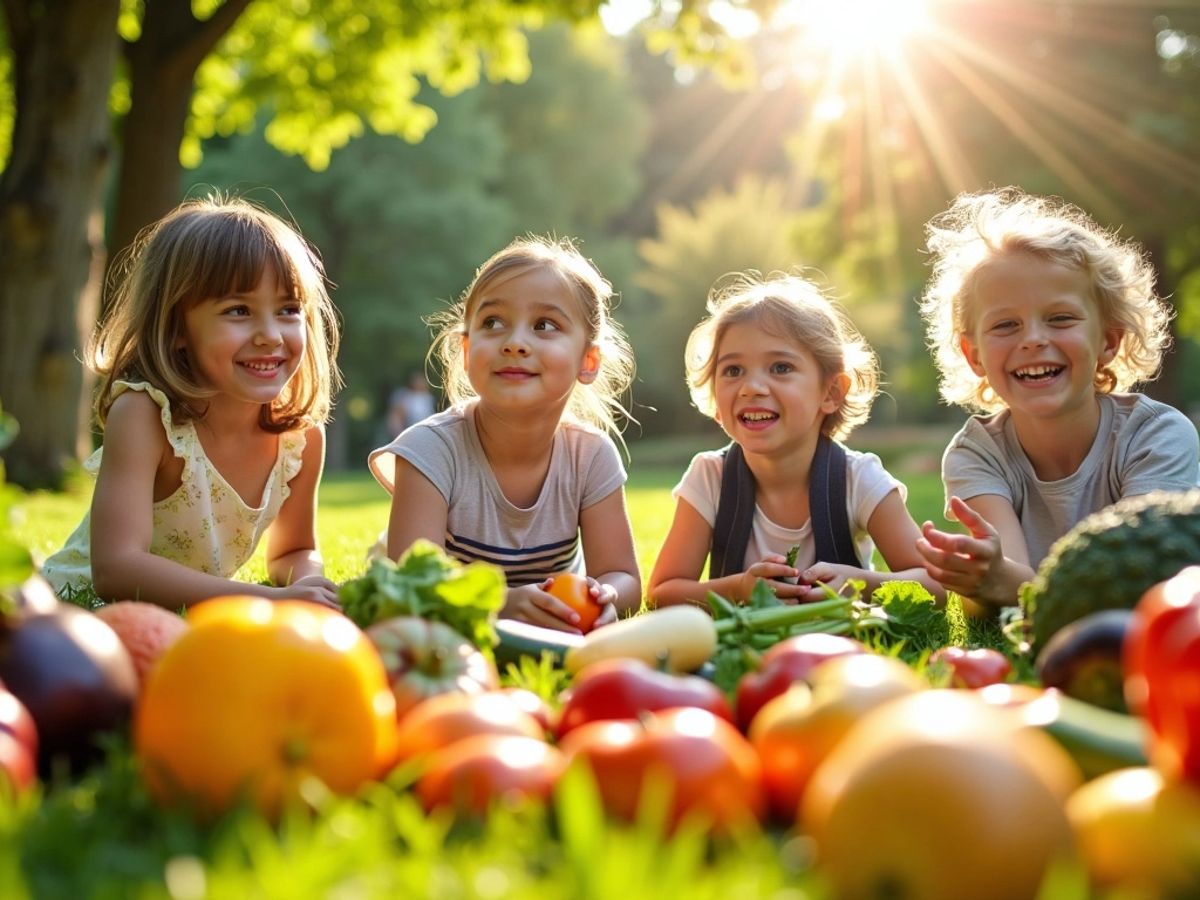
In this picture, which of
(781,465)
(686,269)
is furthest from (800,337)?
(686,269)

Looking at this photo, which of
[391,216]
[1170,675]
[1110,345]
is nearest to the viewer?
[1170,675]

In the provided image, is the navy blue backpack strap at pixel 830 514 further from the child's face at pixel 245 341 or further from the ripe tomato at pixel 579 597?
the child's face at pixel 245 341

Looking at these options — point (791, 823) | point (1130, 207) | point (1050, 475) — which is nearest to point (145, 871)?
point (791, 823)

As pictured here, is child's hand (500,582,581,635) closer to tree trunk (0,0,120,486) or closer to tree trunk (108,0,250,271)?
tree trunk (0,0,120,486)

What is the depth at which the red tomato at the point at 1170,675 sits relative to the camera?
1.63 m

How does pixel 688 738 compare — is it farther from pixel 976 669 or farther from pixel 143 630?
pixel 143 630

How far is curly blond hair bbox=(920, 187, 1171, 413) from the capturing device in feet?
15.3

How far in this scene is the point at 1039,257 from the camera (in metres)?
4.61

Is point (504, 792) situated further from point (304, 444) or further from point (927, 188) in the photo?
point (927, 188)

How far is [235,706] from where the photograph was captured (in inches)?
71.2

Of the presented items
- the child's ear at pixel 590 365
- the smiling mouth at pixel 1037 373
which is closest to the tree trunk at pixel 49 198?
the child's ear at pixel 590 365

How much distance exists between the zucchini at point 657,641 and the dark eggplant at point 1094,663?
0.87 m

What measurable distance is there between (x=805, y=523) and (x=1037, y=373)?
109 cm

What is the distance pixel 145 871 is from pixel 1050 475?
4.03m
